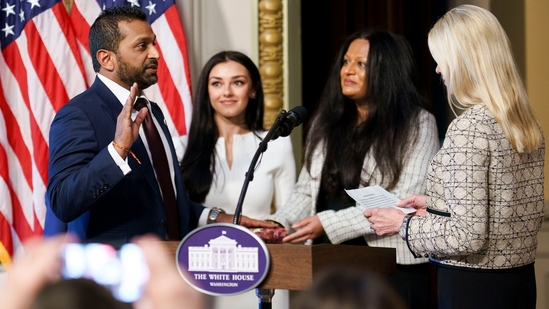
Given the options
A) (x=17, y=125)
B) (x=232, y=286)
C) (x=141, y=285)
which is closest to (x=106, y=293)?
(x=141, y=285)

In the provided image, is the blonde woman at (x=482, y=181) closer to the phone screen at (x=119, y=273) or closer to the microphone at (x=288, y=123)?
the microphone at (x=288, y=123)

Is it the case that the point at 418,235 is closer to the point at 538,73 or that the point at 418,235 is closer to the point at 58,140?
the point at 58,140

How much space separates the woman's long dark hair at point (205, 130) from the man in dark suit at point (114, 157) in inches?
20.7

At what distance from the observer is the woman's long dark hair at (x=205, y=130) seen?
3670mm

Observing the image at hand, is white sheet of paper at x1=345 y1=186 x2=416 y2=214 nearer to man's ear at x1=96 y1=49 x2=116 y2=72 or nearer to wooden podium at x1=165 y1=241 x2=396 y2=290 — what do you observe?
wooden podium at x1=165 y1=241 x2=396 y2=290

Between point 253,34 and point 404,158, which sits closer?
point 404,158

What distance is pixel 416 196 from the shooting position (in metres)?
2.63

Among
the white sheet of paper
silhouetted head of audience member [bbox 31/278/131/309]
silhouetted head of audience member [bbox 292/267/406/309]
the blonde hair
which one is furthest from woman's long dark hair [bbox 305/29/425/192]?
silhouetted head of audience member [bbox 31/278/131/309]

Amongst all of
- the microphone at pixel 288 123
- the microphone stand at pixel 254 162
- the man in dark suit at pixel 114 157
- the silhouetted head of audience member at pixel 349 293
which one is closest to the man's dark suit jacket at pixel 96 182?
the man in dark suit at pixel 114 157

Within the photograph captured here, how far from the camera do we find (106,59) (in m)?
2.95

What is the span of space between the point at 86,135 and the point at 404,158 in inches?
53.1

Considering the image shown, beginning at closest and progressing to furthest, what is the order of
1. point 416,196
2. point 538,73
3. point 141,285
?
point 141,285
point 416,196
point 538,73

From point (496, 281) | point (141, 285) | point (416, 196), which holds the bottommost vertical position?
point (496, 281)

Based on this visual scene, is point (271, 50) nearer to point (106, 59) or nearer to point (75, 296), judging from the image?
point (106, 59)
